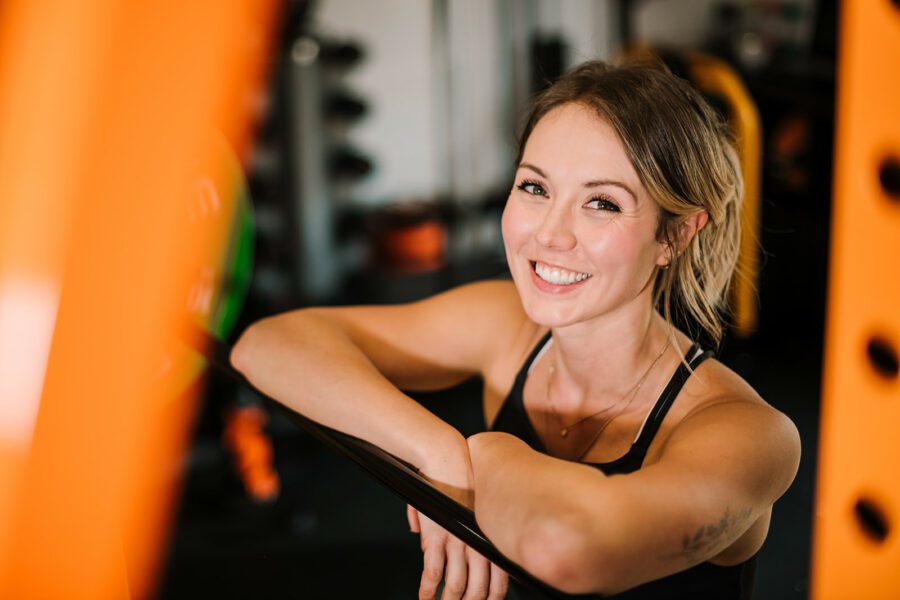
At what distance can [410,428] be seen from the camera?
2.67ft

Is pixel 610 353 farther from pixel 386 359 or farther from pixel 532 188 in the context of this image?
pixel 386 359

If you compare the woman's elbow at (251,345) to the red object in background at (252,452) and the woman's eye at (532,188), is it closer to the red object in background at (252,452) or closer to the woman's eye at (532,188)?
the woman's eye at (532,188)

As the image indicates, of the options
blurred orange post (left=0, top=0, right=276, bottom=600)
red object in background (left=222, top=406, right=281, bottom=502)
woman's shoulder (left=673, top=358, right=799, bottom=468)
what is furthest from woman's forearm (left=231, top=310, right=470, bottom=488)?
red object in background (left=222, top=406, right=281, bottom=502)

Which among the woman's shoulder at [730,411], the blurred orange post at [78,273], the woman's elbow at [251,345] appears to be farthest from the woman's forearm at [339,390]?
the woman's shoulder at [730,411]

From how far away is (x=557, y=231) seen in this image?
0.77m

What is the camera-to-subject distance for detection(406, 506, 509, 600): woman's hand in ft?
2.27

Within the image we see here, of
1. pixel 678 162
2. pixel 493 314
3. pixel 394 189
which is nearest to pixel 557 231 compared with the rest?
pixel 678 162

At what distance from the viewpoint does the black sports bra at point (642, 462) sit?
66 cm

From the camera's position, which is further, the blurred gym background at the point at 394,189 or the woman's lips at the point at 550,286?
the blurred gym background at the point at 394,189

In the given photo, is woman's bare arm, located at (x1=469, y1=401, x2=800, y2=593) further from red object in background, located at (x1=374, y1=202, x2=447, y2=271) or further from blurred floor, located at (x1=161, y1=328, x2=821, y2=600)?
red object in background, located at (x1=374, y1=202, x2=447, y2=271)

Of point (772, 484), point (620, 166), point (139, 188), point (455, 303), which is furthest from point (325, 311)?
point (772, 484)

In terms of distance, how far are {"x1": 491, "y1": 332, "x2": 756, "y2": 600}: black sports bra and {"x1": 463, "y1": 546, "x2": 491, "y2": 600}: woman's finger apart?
0.02 meters

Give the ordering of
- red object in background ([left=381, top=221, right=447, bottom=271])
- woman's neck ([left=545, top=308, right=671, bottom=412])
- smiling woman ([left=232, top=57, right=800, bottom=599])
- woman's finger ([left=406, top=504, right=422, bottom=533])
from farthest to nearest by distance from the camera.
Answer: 1. red object in background ([left=381, top=221, right=447, bottom=271])
2. woman's neck ([left=545, top=308, right=671, bottom=412])
3. woman's finger ([left=406, top=504, right=422, bottom=533])
4. smiling woman ([left=232, top=57, right=800, bottom=599])

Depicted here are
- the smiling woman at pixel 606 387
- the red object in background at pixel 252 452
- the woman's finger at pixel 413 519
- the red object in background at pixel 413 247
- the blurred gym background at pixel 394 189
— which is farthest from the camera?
the red object in background at pixel 413 247
